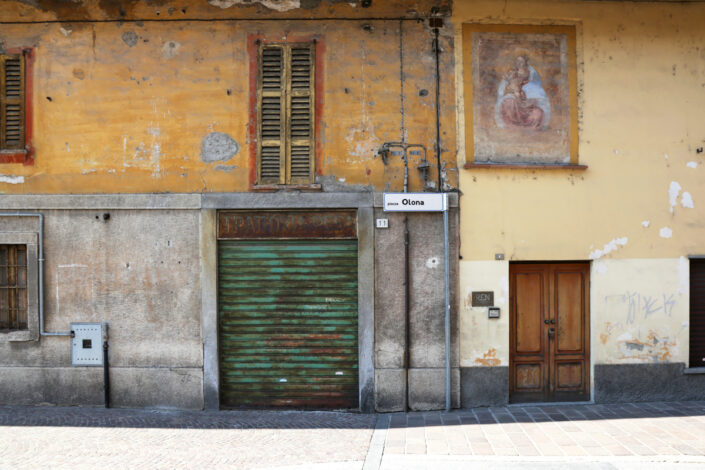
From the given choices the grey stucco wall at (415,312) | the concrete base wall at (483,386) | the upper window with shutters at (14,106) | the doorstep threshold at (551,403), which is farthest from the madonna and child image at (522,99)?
the upper window with shutters at (14,106)

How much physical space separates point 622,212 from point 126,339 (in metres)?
7.97

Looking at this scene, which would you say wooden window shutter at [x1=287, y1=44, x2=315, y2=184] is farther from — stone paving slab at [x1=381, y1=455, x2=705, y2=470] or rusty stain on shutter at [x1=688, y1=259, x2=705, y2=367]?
rusty stain on shutter at [x1=688, y1=259, x2=705, y2=367]

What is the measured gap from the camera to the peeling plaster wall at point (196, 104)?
809 cm

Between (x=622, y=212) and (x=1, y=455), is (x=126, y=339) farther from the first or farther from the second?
(x=622, y=212)

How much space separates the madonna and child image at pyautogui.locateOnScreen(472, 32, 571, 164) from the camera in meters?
8.16

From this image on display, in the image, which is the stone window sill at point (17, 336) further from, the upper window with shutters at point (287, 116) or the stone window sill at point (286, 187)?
the upper window with shutters at point (287, 116)

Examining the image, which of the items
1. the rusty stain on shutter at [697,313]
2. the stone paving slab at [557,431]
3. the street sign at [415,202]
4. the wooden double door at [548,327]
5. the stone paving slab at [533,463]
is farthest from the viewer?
the rusty stain on shutter at [697,313]

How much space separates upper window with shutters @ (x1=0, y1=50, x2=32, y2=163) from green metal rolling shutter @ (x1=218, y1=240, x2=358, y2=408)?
362 centimetres

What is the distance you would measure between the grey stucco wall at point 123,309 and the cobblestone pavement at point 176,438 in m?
0.34

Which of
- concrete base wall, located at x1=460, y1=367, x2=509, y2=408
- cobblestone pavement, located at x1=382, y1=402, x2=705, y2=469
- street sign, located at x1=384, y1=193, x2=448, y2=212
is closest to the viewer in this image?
cobblestone pavement, located at x1=382, y1=402, x2=705, y2=469

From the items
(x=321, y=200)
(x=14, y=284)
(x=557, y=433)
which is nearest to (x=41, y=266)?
(x=14, y=284)

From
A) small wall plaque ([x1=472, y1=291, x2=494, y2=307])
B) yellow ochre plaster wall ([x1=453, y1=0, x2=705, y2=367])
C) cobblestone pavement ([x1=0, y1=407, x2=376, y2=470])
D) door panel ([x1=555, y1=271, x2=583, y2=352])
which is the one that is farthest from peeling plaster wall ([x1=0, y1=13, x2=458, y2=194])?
cobblestone pavement ([x1=0, y1=407, x2=376, y2=470])

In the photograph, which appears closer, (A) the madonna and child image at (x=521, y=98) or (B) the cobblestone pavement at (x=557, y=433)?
(B) the cobblestone pavement at (x=557, y=433)

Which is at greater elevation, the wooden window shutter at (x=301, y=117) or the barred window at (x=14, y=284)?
the wooden window shutter at (x=301, y=117)
